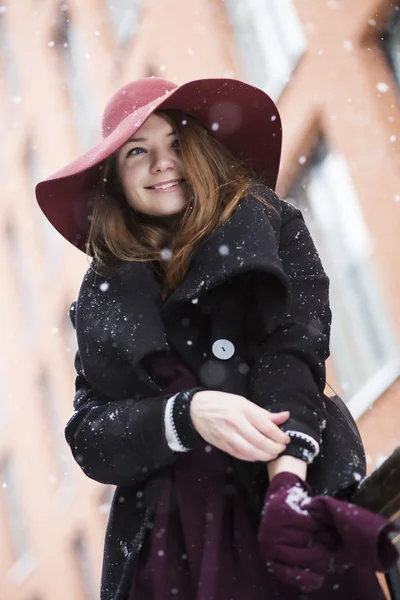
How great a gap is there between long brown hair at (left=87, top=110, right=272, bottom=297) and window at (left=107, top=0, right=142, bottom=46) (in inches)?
266

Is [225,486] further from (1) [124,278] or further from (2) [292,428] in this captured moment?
(1) [124,278]

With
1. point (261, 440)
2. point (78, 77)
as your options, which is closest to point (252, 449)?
point (261, 440)

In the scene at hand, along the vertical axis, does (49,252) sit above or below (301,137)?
below

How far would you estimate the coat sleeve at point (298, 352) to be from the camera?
142 centimetres

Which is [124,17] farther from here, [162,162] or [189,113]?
[162,162]

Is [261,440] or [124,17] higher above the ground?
[124,17]

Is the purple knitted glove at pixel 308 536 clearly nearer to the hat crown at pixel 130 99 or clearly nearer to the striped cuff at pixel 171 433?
the striped cuff at pixel 171 433

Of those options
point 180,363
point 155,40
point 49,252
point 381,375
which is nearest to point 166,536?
point 180,363

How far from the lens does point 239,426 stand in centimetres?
139

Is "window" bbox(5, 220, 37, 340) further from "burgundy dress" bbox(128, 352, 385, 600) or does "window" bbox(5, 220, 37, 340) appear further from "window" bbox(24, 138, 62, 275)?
"burgundy dress" bbox(128, 352, 385, 600)

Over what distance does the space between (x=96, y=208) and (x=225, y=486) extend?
2.45ft

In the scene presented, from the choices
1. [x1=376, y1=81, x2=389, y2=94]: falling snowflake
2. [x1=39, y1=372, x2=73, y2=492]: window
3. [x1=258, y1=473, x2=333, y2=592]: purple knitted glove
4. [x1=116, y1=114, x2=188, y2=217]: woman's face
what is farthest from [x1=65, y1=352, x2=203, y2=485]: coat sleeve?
[x1=39, y1=372, x2=73, y2=492]: window

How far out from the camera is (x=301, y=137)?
5.25 metres

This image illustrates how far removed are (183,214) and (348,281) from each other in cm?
326
